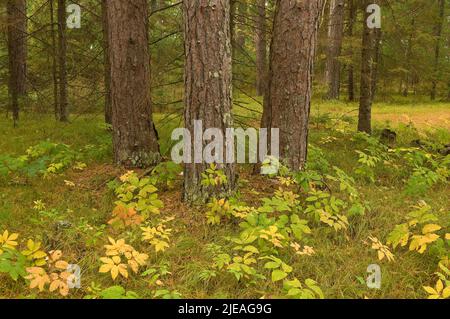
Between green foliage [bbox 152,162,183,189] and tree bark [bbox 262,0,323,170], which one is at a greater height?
tree bark [bbox 262,0,323,170]

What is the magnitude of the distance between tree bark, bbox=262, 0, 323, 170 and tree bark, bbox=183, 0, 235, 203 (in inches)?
45.0

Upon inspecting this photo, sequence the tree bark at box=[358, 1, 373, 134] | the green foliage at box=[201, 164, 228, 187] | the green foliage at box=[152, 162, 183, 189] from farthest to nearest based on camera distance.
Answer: the tree bark at box=[358, 1, 373, 134] → the green foliage at box=[152, 162, 183, 189] → the green foliage at box=[201, 164, 228, 187]

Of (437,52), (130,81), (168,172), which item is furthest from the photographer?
(437,52)

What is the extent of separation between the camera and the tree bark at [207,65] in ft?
14.2

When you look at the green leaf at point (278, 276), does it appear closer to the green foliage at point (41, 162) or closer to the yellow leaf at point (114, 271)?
the yellow leaf at point (114, 271)

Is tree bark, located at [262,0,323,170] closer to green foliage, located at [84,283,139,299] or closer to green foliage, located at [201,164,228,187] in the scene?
green foliage, located at [201,164,228,187]

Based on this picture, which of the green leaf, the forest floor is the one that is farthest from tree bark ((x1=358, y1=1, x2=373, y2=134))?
the green leaf

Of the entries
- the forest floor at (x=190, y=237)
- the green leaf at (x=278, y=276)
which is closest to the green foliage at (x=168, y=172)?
the forest floor at (x=190, y=237)

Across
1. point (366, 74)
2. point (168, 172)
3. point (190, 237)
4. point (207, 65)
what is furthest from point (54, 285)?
point (366, 74)

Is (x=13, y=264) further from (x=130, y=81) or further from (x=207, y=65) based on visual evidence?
(x=130, y=81)

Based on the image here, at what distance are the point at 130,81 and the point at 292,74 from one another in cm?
246

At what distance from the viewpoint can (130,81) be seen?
600 cm

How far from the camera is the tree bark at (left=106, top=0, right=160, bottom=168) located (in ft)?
19.4

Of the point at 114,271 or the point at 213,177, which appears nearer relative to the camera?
the point at 114,271
